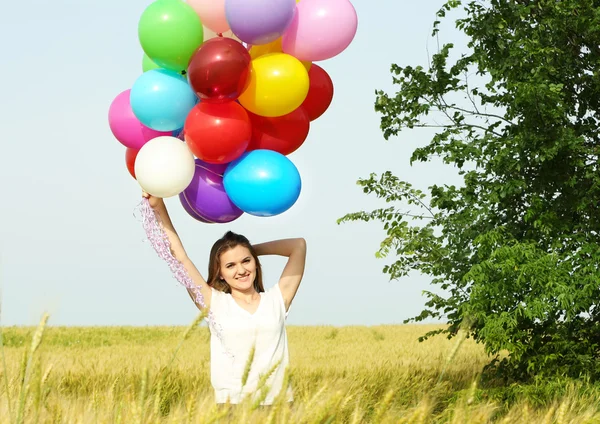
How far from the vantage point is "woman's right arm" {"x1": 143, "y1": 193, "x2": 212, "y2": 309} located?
446 cm

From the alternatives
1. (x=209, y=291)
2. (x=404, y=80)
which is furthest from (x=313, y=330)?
(x=209, y=291)

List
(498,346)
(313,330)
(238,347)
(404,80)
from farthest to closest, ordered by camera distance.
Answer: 1. (313,330)
2. (404,80)
3. (498,346)
4. (238,347)

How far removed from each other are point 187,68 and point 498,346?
13.9 feet

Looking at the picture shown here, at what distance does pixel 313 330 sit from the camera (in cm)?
2159

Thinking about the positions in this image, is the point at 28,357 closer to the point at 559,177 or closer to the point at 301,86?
the point at 301,86

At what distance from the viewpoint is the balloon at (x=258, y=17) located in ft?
14.0

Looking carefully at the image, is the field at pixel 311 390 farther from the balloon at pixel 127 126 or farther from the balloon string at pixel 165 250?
the balloon at pixel 127 126

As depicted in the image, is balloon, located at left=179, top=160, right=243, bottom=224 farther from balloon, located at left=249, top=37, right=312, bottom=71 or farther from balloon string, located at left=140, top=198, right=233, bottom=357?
balloon, located at left=249, top=37, right=312, bottom=71

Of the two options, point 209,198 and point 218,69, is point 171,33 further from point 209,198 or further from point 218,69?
point 209,198

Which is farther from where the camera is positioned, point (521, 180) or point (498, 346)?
point (521, 180)

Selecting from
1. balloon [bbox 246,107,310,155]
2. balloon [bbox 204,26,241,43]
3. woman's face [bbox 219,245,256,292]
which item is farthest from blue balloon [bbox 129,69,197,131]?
woman's face [bbox 219,245,256,292]

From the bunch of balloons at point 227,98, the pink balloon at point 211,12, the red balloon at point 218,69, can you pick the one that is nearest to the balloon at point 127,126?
the bunch of balloons at point 227,98

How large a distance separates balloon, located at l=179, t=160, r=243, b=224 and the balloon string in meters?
0.28

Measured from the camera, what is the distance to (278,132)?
15.4ft
